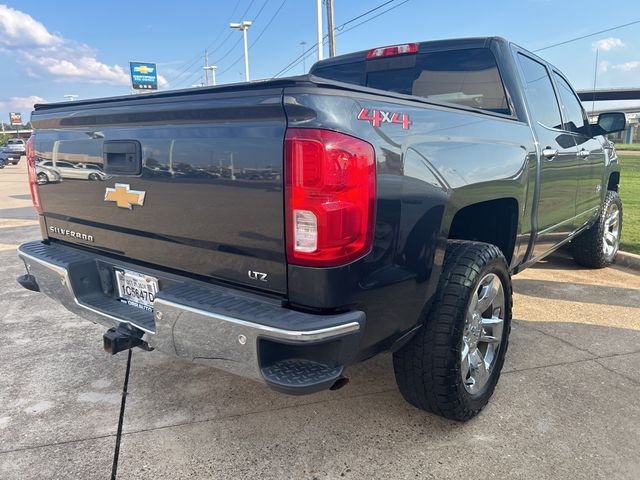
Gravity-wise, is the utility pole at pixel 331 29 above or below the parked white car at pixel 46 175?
above

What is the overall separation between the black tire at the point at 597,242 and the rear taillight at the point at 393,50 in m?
2.88

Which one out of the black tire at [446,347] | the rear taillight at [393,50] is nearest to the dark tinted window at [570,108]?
the rear taillight at [393,50]

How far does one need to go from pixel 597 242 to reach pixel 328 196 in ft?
14.8

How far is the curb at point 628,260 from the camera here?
18.3 feet

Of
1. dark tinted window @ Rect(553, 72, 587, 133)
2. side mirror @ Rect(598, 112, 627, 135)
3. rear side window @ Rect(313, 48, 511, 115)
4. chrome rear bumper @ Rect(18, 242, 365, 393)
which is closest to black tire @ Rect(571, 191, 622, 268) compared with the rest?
side mirror @ Rect(598, 112, 627, 135)

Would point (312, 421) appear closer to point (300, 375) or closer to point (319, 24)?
point (300, 375)

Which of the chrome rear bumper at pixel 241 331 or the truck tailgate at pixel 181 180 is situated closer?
the chrome rear bumper at pixel 241 331

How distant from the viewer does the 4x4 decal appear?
1.92m

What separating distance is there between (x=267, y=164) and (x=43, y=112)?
1783 mm

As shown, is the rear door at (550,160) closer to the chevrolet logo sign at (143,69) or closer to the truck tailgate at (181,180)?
the truck tailgate at (181,180)

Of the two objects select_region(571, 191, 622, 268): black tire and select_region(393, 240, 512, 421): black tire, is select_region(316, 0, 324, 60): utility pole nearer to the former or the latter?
select_region(571, 191, 622, 268): black tire

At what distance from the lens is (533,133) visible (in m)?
3.25

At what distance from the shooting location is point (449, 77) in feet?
11.2

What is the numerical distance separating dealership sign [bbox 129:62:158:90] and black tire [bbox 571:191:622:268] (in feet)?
149
